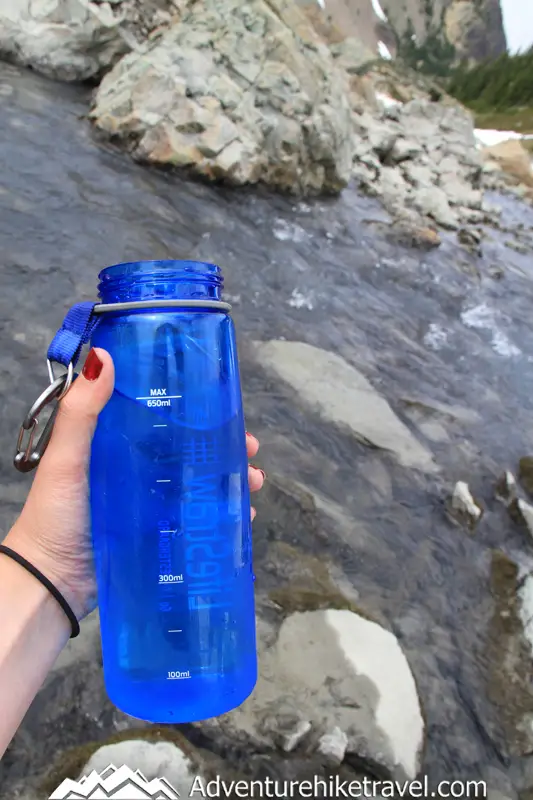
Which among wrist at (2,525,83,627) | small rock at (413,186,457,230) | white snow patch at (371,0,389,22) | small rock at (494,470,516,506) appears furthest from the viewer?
white snow patch at (371,0,389,22)

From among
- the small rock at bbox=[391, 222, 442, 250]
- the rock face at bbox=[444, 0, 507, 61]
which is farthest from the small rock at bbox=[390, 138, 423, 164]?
the rock face at bbox=[444, 0, 507, 61]

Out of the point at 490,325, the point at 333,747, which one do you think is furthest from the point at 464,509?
the point at 490,325

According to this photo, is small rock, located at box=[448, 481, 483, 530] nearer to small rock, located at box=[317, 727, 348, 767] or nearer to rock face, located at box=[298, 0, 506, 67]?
small rock, located at box=[317, 727, 348, 767]

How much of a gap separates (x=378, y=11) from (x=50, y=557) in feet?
143

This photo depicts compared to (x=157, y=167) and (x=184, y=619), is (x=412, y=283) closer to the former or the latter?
(x=157, y=167)

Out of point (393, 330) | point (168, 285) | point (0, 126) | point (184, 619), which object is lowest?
point (0, 126)

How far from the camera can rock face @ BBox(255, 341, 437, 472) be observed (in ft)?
13.6

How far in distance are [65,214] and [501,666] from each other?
494 cm

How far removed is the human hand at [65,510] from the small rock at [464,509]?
104 inches

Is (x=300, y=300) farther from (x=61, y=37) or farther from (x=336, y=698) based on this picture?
(x=61, y=37)

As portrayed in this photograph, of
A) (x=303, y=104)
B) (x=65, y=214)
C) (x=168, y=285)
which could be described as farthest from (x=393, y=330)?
(x=168, y=285)

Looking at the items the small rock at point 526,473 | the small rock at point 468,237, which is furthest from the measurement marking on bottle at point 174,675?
the small rock at point 468,237

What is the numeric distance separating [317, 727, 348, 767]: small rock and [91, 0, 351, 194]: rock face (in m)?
6.11

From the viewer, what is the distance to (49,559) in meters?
1.67
